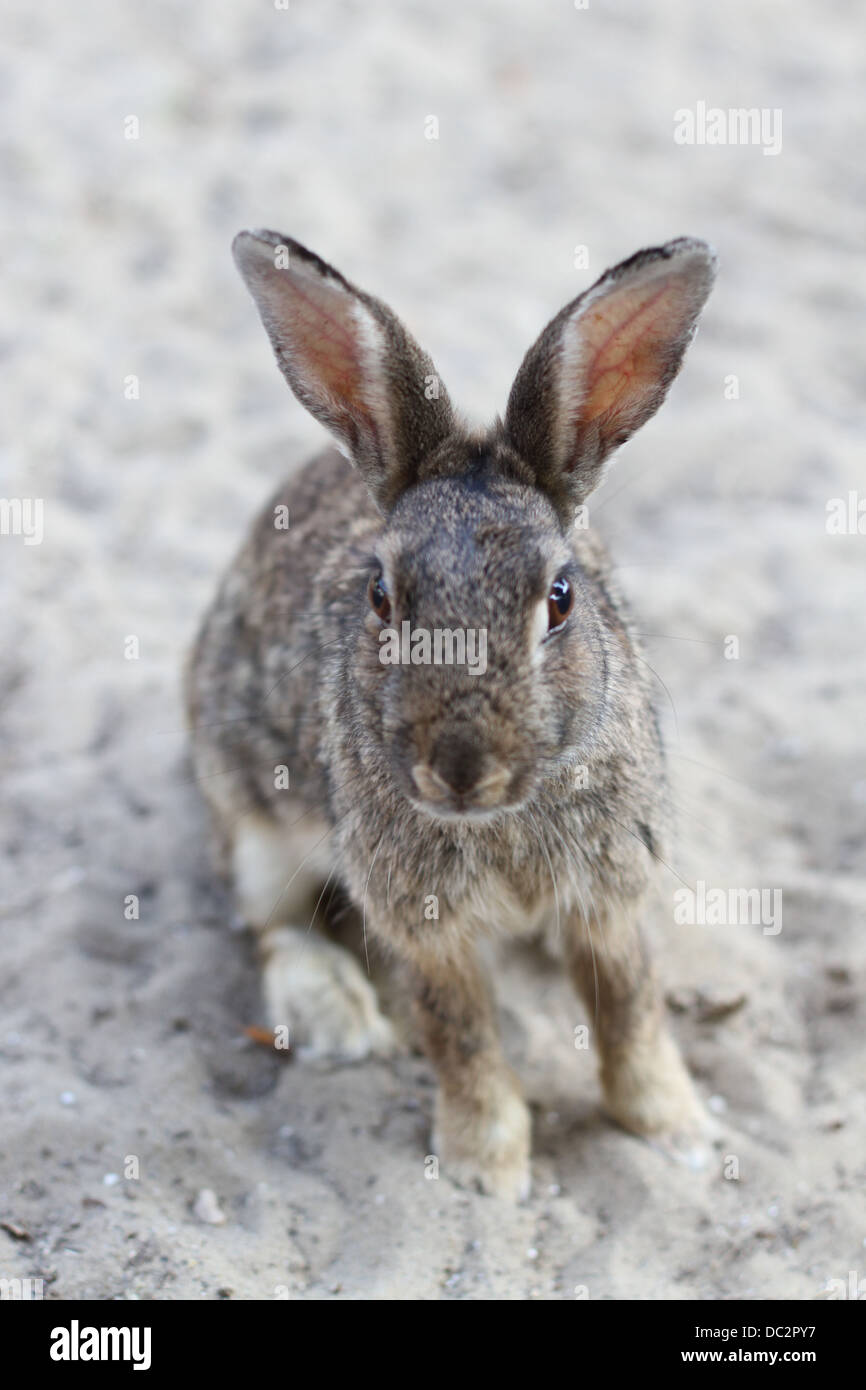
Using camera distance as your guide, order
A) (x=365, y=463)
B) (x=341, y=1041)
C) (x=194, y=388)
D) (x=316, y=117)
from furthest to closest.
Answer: (x=316, y=117) < (x=194, y=388) < (x=341, y=1041) < (x=365, y=463)

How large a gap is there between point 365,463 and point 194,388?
3.59m

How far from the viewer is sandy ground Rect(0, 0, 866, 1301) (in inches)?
139

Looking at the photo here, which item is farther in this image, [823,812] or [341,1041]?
[823,812]

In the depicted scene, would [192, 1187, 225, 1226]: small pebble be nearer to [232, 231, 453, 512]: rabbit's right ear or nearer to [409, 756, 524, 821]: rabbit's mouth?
[409, 756, 524, 821]: rabbit's mouth

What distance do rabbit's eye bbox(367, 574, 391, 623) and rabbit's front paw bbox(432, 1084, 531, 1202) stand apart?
55.2 inches

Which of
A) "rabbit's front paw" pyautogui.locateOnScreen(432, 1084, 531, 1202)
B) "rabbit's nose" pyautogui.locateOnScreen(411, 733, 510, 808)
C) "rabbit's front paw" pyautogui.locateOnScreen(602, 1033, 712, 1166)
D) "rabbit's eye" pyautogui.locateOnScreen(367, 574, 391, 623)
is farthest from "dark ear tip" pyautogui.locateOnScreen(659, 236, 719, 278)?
"rabbit's front paw" pyautogui.locateOnScreen(432, 1084, 531, 1202)

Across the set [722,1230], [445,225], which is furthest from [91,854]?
[445,225]

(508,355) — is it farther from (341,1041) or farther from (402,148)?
(341,1041)

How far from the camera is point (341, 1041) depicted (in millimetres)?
4113

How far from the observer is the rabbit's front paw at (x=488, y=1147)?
365 centimetres

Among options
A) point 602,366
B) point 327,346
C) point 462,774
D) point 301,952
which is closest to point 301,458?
point 301,952

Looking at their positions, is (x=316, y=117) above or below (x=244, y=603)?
above

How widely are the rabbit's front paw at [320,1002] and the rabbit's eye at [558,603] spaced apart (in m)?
1.71

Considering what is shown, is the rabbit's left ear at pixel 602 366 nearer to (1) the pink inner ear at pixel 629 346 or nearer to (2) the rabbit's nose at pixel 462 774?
(1) the pink inner ear at pixel 629 346
